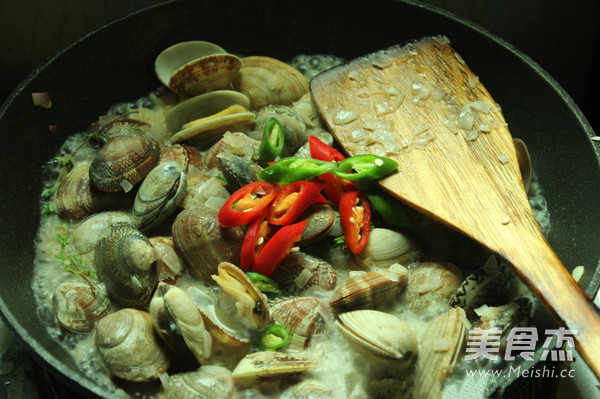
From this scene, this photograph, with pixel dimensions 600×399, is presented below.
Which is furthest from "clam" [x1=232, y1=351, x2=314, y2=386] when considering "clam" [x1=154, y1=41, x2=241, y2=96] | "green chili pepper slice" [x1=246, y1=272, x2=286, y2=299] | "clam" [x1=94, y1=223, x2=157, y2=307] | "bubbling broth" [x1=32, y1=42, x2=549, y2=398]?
"clam" [x1=154, y1=41, x2=241, y2=96]

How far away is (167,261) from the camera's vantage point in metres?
1.60

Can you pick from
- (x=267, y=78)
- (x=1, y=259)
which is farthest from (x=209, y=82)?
(x=1, y=259)

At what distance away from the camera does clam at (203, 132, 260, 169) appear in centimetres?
184

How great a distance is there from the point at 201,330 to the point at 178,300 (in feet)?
0.32

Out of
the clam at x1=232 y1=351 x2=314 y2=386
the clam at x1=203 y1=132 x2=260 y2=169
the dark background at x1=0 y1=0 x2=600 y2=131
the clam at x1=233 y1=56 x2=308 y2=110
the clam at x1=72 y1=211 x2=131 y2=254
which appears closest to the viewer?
the clam at x1=232 y1=351 x2=314 y2=386

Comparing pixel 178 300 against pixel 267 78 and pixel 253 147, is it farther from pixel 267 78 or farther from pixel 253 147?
pixel 267 78

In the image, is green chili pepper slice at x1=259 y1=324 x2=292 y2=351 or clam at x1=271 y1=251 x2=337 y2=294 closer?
green chili pepper slice at x1=259 y1=324 x2=292 y2=351

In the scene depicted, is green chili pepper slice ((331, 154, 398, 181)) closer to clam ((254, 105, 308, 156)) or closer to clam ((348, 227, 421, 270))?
clam ((348, 227, 421, 270))

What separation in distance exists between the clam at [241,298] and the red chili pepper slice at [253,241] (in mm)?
101

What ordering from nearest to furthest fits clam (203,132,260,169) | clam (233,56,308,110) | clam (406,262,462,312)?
clam (406,262,462,312)
clam (203,132,260,169)
clam (233,56,308,110)

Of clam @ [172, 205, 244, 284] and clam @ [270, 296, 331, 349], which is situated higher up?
clam @ [172, 205, 244, 284]

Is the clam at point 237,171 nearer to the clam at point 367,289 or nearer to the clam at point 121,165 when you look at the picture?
the clam at point 121,165

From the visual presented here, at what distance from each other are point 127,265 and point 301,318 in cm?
46

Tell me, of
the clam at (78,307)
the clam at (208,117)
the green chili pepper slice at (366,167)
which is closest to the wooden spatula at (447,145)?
the green chili pepper slice at (366,167)
